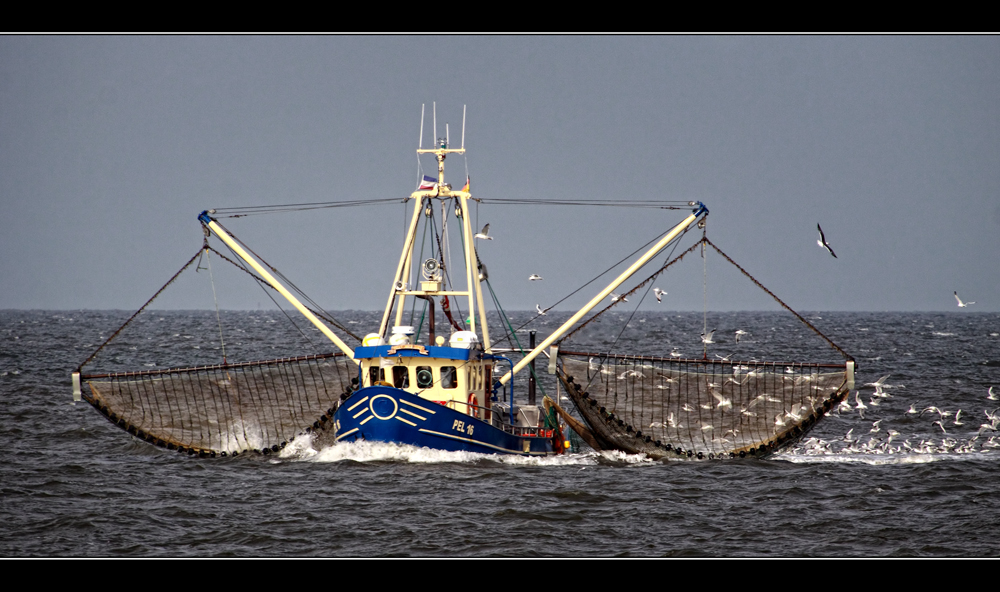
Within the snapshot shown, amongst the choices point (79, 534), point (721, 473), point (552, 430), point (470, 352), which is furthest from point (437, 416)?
point (79, 534)

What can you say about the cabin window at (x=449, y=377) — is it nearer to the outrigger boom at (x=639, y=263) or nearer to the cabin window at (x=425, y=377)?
the cabin window at (x=425, y=377)

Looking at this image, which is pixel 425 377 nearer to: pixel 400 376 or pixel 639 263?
pixel 400 376

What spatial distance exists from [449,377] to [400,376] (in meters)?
1.31

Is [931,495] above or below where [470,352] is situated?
below

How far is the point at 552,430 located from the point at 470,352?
15.1 feet

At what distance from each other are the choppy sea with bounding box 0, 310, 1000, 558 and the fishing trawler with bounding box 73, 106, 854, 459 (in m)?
0.71

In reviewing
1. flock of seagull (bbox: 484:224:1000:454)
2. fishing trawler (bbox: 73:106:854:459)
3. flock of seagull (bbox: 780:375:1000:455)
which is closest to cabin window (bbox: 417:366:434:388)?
fishing trawler (bbox: 73:106:854:459)

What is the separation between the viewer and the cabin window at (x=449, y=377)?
97.1 ft

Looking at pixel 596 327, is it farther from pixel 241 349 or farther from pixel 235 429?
pixel 241 349

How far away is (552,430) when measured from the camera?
32.2m

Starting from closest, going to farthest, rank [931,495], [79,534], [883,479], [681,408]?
1. [79,534]
2. [931,495]
3. [883,479]
4. [681,408]

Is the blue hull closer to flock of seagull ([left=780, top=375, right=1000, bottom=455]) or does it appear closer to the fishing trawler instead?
the fishing trawler

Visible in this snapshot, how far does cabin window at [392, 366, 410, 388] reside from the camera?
97.5 feet

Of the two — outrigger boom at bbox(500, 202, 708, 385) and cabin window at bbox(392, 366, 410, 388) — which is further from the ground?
outrigger boom at bbox(500, 202, 708, 385)
